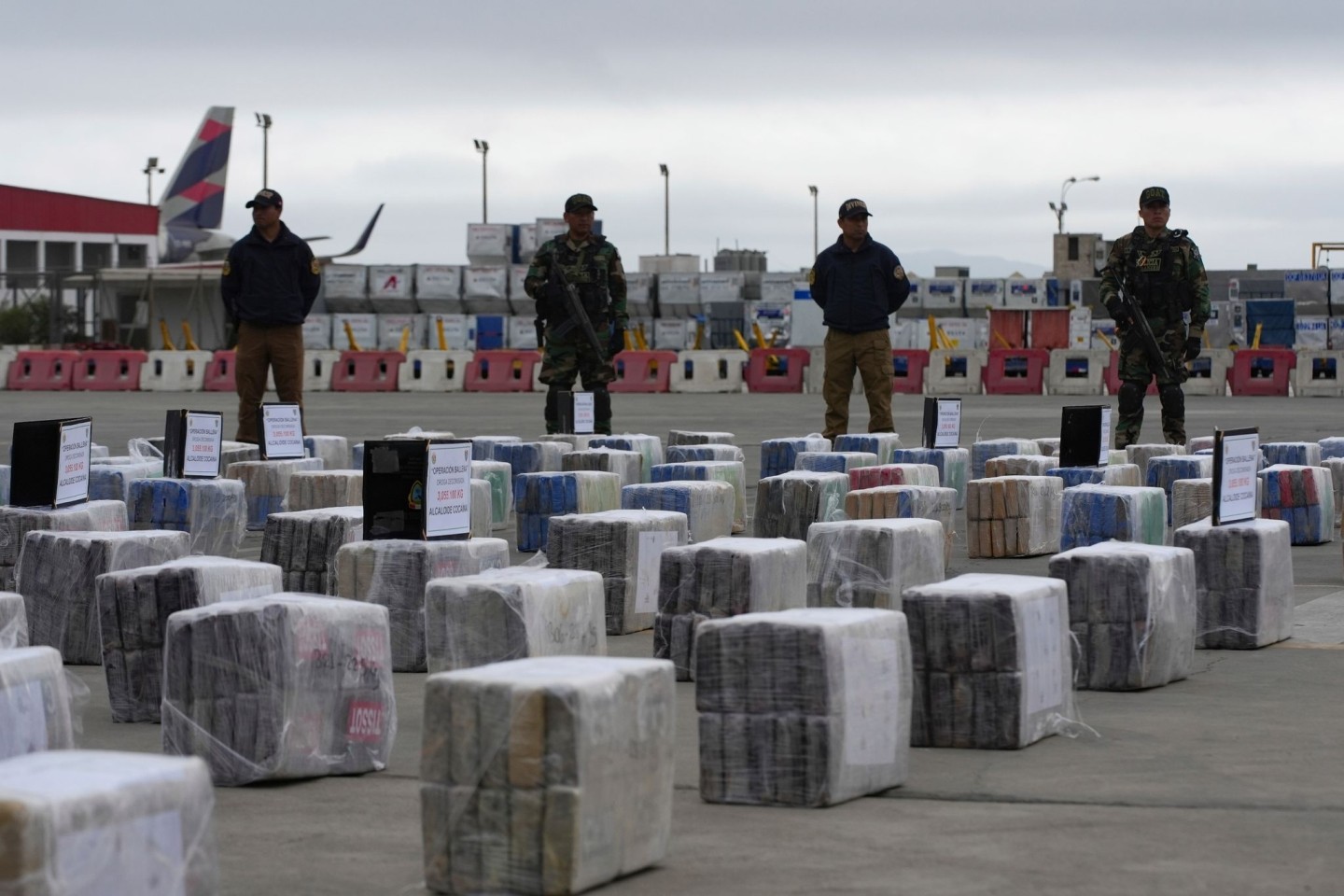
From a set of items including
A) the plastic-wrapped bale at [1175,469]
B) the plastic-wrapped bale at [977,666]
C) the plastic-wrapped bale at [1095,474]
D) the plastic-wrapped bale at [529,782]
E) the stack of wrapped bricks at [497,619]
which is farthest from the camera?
the plastic-wrapped bale at [1175,469]

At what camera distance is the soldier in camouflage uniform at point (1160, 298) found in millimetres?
16078

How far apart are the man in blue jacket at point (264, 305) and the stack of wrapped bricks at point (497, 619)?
8976 millimetres

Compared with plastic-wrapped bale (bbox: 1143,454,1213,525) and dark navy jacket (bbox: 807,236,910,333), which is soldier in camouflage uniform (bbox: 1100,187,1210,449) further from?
plastic-wrapped bale (bbox: 1143,454,1213,525)

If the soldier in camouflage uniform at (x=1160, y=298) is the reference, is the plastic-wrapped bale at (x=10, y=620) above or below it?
below

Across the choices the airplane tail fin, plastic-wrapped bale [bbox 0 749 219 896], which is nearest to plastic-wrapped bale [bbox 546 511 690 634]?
plastic-wrapped bale [bbox 0 749 219 896]

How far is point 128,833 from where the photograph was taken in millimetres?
4043

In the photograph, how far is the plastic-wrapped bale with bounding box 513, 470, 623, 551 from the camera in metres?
11.9

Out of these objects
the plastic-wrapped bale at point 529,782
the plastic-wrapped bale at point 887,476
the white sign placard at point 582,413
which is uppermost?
the white sign placard at point 582,413

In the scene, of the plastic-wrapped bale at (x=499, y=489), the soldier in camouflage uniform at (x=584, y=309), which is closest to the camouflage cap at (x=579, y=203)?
the soldier in camouflage uniform at (x=584, y=309)

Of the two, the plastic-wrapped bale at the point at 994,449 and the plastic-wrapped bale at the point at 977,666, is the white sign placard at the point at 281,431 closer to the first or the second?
the plastic-wrapped bale at the point at 994,449

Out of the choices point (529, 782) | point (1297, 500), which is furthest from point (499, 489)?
point (529, 782)

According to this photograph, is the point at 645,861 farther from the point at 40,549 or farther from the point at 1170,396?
the point at 1170,396

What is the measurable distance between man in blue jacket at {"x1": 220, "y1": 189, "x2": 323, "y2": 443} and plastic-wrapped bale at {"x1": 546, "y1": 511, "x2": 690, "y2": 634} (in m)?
7.34

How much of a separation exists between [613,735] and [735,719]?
0.88 m
